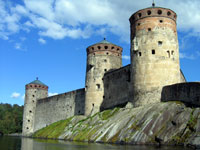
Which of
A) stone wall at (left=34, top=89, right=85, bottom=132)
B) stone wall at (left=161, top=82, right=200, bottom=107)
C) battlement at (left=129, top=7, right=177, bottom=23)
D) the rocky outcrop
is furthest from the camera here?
stone wall at (left=34, top=89, right=85, bottom=132)

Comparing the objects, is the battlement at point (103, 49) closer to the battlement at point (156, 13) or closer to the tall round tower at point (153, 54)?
the tall round tower at point (153, 54)

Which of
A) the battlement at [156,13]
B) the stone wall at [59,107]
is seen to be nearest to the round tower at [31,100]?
the stone wall at [59,107]

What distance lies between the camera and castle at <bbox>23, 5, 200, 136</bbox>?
97.3ft

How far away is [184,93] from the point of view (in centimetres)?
2630

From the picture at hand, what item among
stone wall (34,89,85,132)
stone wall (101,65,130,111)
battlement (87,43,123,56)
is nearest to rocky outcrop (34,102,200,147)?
stone wall (101,65,130,111)

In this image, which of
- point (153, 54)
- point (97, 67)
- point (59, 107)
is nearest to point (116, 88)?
point (97, 67)

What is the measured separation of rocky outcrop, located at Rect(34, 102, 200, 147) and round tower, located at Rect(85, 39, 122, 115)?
8683 mm

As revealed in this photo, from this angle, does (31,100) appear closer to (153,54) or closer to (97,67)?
(97,67)

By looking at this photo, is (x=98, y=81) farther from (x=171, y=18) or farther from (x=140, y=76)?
(x=171, y=18)

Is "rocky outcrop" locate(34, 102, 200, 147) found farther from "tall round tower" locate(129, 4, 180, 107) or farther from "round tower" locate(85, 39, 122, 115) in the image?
"round tower" locate(85, 39, 122, 115)

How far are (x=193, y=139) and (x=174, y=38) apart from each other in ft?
49.8

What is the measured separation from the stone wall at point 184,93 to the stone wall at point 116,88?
7.96 m

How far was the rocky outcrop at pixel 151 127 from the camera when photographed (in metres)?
21.4

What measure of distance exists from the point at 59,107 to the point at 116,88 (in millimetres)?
18439
